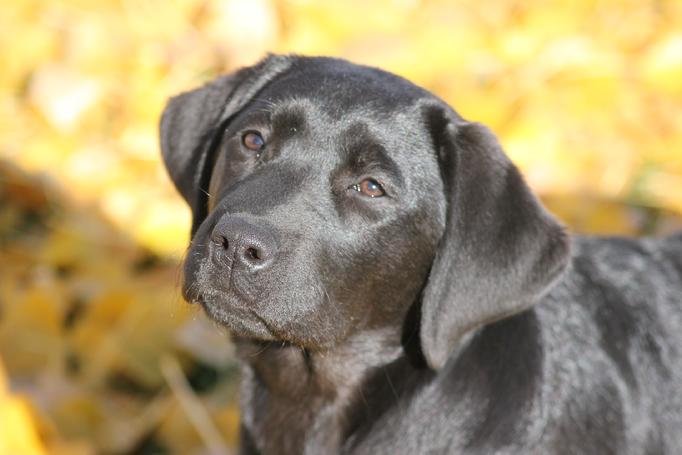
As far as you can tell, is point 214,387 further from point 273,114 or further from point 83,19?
point 83,19

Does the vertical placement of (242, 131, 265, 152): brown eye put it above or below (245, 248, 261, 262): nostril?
above

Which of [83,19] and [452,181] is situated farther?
[83,19]

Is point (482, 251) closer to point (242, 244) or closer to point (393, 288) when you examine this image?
point (393, 288)

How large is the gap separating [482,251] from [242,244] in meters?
0.86

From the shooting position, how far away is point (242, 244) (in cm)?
362

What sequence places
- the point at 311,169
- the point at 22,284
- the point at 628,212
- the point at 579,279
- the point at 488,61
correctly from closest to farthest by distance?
the point at 311,169 < the point at 579,279 < the point at 22,284 < the point at 628,212 < the point at 488,61

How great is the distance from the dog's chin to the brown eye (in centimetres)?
61

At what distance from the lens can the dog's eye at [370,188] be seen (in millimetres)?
3971

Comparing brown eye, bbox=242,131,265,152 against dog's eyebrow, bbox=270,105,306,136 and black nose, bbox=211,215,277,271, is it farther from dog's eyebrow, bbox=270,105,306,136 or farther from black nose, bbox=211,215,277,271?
black nose, bbox=211,215,277,271

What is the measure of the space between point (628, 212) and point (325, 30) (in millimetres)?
2771

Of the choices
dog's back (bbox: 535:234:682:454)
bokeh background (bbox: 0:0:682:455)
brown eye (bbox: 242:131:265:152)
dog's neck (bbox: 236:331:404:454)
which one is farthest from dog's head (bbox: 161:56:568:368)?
bokeh background (bbox: 0:0:682:455)

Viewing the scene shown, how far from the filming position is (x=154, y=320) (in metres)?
5.52

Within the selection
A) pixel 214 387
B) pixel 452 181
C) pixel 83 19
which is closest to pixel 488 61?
pixel 83 19

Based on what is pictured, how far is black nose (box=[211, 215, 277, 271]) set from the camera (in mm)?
3615
